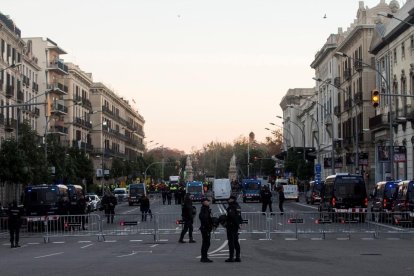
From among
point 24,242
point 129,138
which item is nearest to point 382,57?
point 24,242

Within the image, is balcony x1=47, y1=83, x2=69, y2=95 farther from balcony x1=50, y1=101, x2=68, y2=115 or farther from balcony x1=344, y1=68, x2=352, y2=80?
balcony x1=344, y1=68, x2=352, y2=80

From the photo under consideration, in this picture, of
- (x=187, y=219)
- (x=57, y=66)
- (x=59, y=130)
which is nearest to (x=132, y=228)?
(x=187, y=219)

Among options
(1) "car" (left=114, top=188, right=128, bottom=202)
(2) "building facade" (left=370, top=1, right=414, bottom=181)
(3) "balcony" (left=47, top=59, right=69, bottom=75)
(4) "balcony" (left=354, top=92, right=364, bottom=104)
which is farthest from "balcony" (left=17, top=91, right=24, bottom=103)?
(2) "building facade" (left=370, top=1, right=414, bottom=181)


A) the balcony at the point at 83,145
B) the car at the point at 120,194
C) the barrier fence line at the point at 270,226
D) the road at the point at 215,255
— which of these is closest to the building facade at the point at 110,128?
the balcony at the point at 83,145

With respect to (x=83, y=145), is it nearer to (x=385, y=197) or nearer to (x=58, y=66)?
(x=58, y=66)

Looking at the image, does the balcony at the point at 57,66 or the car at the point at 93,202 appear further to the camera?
the balcony at the point at 57,66

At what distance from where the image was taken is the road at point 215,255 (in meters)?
18.0

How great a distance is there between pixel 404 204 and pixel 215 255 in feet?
51.1

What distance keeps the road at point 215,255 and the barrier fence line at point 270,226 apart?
0.45 feet

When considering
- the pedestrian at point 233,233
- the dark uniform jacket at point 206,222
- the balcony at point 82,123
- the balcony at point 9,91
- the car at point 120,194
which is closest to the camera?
the pedestrian at point 233,233

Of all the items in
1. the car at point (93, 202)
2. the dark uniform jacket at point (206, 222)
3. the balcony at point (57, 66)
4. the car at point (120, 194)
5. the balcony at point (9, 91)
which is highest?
the balcony at point (57, 66)

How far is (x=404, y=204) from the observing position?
117 ft

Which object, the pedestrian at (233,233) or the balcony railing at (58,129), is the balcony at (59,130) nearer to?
the balcony railing at (58,129)

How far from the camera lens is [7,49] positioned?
7262cm
